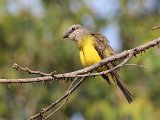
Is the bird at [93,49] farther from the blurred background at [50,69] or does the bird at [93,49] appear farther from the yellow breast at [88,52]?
the blurred background at [50,69]

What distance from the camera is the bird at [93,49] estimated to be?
554 centimetres

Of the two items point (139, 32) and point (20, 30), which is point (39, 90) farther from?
point (139, 32)

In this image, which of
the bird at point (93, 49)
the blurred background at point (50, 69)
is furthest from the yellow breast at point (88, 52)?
the blurred background at point (50, 69)

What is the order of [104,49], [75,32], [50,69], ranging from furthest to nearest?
[50,69] < [75,32] < [104,49]

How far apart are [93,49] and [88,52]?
0.21 feet

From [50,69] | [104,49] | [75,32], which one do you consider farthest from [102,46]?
[50,69]

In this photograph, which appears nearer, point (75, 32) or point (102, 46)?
point (102, 46)

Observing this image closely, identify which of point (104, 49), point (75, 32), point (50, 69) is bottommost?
point (104, 49)

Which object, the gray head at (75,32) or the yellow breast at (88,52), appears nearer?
the yellow breast at (88,52)

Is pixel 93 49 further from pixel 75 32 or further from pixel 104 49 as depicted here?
pixel 75 32

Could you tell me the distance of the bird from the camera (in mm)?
5535

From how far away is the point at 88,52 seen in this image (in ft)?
18.7

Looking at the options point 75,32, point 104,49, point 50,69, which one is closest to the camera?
point 104,49

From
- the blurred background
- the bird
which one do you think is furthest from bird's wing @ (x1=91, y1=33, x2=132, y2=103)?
the blurred background
